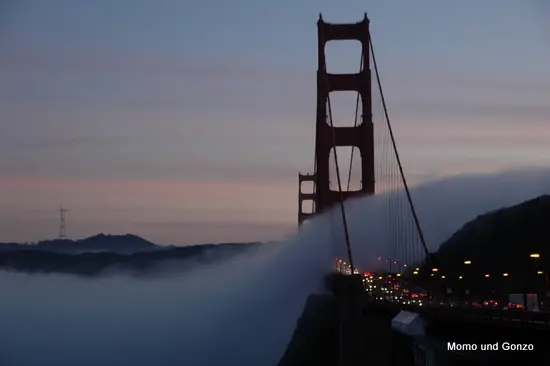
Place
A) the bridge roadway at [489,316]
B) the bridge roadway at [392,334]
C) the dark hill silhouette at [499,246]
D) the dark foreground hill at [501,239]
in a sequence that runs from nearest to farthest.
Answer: the bridge roadway at [489,316], the bridge roadway at [392,334], the dark hill silhouette at [499,246], the dark foreground hill at [501,239]

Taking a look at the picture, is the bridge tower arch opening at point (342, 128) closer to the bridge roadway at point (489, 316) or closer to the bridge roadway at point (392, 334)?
the bridge roadway at point (392, 334)

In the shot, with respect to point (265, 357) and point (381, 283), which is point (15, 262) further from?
point (381, 283)

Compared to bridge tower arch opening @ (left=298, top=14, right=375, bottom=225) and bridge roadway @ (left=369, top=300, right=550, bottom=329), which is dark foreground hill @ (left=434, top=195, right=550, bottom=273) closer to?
bridge tower arch opening @ (left=298, top=14, right=375, bottom=225)

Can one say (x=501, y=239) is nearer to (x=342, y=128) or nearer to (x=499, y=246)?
(x=499, y=246)

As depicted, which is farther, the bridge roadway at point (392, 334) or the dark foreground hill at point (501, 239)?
the dark foreground hill at point (501, 239)

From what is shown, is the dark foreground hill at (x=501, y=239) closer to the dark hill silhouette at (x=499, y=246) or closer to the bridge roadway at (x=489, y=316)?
the dark hill silhouette at (x=499, y=246)

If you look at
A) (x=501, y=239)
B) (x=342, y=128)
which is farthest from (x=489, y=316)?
(x=501, y=239)

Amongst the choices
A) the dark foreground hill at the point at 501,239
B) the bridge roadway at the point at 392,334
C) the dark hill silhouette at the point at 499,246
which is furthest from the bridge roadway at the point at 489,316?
the dark foreground hill at the point at 501,239

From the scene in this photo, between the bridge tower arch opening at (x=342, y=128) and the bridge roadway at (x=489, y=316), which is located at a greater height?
the bridge tower arch opening at (x=342, y=128)

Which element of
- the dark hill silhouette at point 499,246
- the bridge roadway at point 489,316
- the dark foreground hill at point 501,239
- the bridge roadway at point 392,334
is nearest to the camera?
the bridge roadway at point 489,316

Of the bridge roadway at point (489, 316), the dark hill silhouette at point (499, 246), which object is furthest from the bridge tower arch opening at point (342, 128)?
the bridge roadway at point (489, 316)

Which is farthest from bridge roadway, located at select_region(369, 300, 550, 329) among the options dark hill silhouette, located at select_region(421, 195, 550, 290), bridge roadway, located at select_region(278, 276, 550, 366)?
dark hill silhouette, located at select_region(421, 195, 550, 290)
